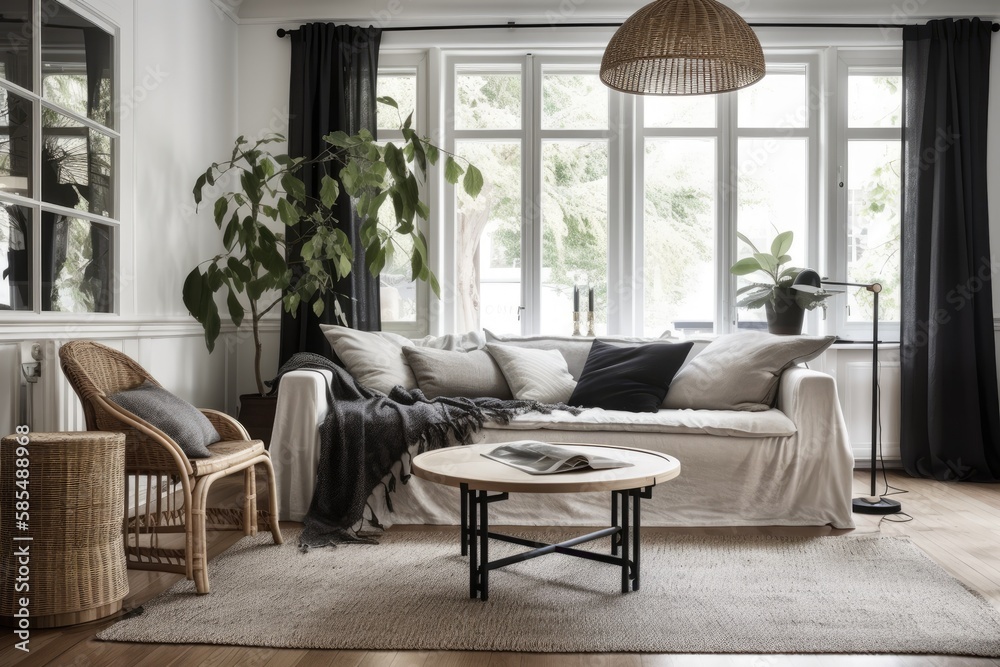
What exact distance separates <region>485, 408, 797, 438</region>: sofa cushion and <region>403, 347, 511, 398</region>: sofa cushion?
0.47 meters

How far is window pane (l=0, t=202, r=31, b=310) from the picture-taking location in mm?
2723

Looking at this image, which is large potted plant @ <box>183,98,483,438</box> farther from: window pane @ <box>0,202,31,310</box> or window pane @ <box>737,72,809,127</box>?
window pane @ <box>737,72,809,127</box>

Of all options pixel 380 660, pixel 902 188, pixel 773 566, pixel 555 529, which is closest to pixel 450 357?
pixel 555 529

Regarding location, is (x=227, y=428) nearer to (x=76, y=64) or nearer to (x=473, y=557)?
(x=473, y=557)

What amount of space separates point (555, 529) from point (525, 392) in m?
0.75

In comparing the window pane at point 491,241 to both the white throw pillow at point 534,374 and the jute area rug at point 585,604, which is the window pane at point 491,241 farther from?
the jute area rug at point 585,604

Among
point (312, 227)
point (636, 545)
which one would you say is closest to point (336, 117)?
point (312, 227)

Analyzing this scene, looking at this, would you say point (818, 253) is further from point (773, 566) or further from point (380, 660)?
point (380, 660)

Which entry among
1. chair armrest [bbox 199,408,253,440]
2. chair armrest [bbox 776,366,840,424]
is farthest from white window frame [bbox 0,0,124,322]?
chair armrest [bbox 776,366,840,424]

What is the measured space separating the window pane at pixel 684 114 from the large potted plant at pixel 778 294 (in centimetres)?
81

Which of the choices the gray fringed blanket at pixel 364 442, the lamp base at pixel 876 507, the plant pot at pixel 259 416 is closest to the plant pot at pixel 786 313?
the lamp base at pixel 876 507

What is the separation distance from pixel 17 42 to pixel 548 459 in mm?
2291

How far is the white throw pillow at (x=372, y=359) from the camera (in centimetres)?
373

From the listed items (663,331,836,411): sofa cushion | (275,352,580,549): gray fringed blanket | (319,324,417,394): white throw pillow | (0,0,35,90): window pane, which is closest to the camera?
(0,0,35,90): window pane
